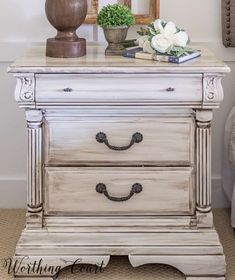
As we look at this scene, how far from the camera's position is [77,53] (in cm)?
211

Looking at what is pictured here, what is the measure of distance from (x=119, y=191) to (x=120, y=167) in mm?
80

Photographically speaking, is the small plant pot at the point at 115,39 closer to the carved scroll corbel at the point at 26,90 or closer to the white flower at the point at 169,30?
the white flower at the point at 169,30

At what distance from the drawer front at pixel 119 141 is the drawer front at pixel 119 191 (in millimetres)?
33

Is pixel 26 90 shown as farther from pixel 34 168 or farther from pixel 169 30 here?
pixel 169 30

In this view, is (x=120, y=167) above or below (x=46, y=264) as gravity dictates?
above

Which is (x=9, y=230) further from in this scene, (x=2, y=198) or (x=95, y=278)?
(x=95, y=278)

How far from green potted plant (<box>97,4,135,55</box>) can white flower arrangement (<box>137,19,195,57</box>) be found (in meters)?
0.10

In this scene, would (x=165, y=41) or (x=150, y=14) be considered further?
(x=150, y=14)

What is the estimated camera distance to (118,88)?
194 centimetres

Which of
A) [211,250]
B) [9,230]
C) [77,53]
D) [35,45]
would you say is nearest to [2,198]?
[9,230]

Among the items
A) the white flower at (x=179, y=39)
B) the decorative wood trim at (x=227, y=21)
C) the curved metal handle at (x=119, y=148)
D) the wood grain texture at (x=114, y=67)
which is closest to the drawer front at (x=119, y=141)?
the curved metal handle at (x=119, y=148)

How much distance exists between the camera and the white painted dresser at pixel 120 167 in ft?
6.36

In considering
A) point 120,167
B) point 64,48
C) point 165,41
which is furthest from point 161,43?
point 120,167

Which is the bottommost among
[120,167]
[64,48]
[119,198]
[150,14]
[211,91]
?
[119,198]
